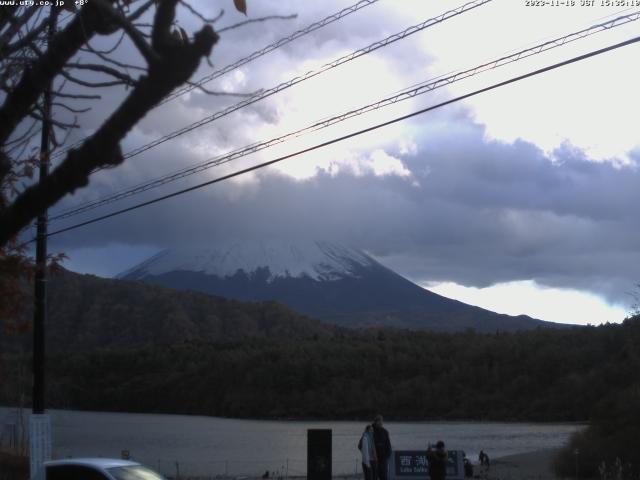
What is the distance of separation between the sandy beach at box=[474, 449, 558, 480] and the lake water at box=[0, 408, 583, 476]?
2967 mm

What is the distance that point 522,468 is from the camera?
34000 millimetres

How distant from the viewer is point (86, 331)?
123 metres

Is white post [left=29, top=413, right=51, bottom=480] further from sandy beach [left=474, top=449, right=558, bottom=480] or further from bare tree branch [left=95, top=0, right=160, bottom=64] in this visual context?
bare tree branch [left=95, top=0, right=160, bottom=64]

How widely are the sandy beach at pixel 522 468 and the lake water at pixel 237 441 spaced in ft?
9.74

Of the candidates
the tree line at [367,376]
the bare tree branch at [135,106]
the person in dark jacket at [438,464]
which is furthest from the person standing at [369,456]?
the tree line at [367,376]

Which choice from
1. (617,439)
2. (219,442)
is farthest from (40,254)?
(219,442)

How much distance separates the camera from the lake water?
38688 millimetres

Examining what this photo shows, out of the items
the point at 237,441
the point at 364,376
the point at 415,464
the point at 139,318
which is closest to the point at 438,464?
the point at 415,464

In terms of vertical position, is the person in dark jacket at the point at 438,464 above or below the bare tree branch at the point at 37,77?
below

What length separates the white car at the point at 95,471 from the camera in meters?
13.8

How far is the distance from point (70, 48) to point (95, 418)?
262ft

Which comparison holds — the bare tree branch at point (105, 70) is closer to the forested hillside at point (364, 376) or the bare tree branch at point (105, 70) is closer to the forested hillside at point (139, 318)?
the forested hillside at point (364, 376)

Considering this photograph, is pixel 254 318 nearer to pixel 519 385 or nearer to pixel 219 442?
pixel 519 385

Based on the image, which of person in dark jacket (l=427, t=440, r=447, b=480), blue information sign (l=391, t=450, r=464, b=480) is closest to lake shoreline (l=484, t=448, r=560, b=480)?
blue information sign (l=391, t=450, r=464, b=480)
